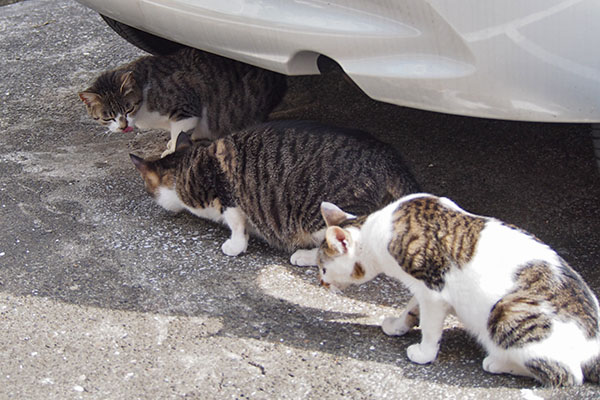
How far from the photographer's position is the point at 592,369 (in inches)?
95.0

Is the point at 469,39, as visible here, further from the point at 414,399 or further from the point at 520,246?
the point at 414,399

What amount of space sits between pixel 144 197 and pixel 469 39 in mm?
2176

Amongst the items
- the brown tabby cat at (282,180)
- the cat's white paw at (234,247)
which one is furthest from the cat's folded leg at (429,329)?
the cat's white paw at (234,247)

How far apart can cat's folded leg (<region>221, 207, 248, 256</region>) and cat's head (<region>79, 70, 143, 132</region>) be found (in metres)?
1.33

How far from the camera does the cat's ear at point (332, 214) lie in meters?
3.01

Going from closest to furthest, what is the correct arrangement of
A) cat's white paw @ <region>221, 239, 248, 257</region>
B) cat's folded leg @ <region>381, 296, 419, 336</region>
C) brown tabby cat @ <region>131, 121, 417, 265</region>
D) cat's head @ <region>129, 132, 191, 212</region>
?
cat's folded leg @ <region>381, 296, 419, 336</region>, brown tabby cat @ <region>131, 121, 417, 265</region>, cat's white paw @ <region>221, 239, 248, 257</region>, cat's head @ <region>129, 132, 191, 212</region>

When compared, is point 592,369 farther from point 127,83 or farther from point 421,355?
point 127,83

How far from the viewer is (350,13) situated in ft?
9.38

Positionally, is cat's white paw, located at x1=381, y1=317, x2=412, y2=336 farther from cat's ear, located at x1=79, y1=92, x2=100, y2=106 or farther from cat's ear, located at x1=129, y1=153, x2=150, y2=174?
cat's ear, located at x1=79, y1=92, x2=100, y2=106

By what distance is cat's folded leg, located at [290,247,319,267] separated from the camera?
3.41 m

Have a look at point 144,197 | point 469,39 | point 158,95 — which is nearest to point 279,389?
point 469,39

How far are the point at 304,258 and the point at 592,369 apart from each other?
4.69 feet

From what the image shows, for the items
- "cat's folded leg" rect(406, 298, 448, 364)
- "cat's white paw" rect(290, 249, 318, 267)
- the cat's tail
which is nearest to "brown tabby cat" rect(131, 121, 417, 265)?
"cat's white paw" rect(290, 249, 318, 267)

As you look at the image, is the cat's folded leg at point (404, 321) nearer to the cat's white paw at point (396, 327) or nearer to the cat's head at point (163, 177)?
the cat's white paw at point (396, 327)
